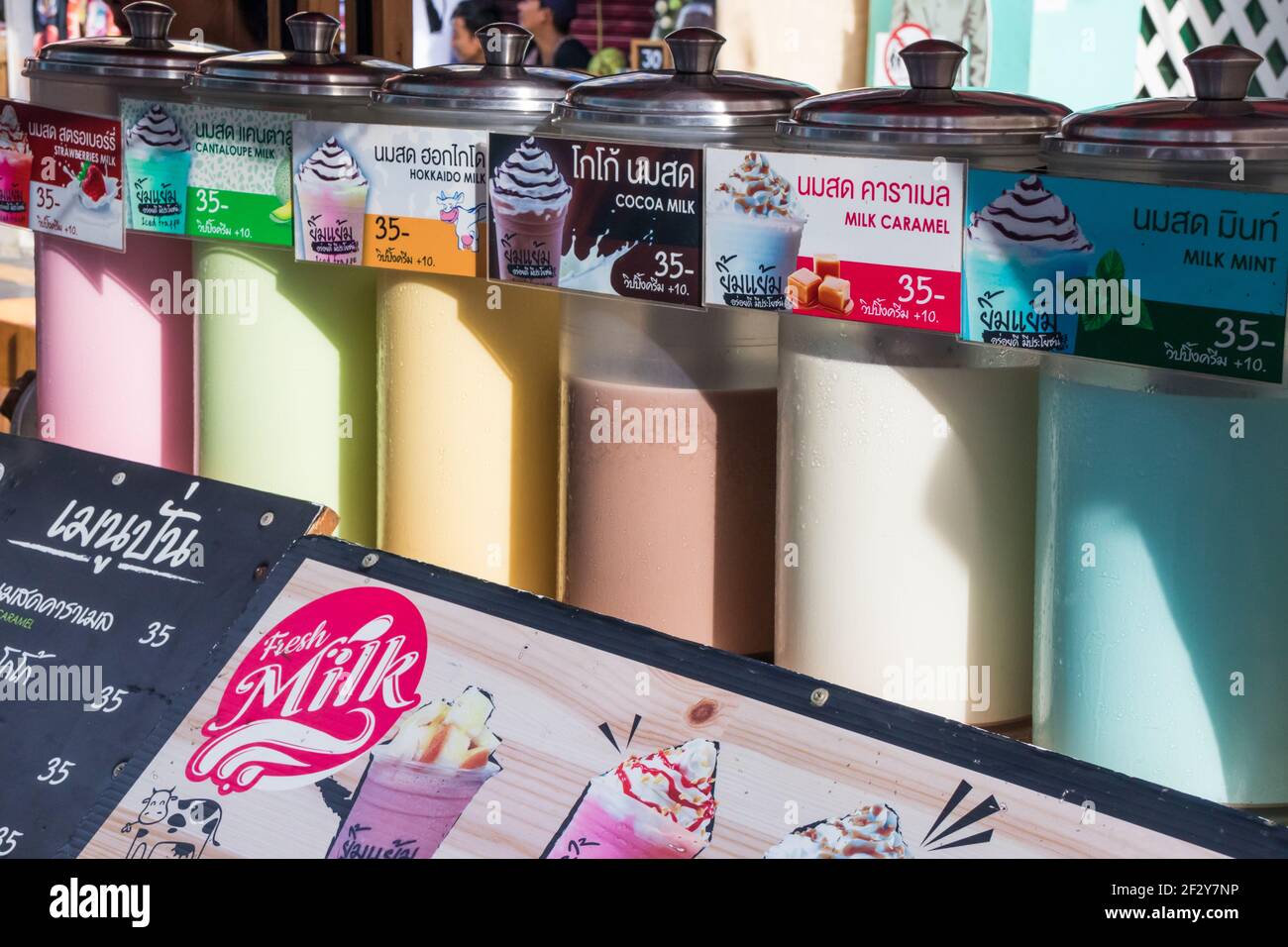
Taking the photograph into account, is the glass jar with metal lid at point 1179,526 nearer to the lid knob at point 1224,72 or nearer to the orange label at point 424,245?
the lid knob at point 1224,72

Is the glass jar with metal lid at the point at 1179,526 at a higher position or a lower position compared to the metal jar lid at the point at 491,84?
lower

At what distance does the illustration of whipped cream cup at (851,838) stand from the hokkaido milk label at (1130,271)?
0.38 m

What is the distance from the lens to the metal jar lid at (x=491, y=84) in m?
1.57

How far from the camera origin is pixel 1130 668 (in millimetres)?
1192

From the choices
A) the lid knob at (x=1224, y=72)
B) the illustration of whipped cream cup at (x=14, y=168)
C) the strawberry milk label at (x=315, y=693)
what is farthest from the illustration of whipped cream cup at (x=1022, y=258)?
the illustration of whipped cream cup at (x=14, y=168)

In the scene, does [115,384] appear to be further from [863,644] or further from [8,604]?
[863,644]

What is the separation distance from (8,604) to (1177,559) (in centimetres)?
101

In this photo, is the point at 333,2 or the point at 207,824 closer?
the point at 207,824

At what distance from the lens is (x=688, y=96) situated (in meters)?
1.44

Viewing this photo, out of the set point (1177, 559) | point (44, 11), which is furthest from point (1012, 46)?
point (44, 11)

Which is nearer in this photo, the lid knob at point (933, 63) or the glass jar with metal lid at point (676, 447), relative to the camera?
the lid knob at point (933, 63)

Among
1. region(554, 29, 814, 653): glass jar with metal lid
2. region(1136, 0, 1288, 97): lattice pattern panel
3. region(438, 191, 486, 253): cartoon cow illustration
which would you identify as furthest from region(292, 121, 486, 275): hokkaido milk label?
region(1136, 0, 1288, 97): lattice pattern panel
